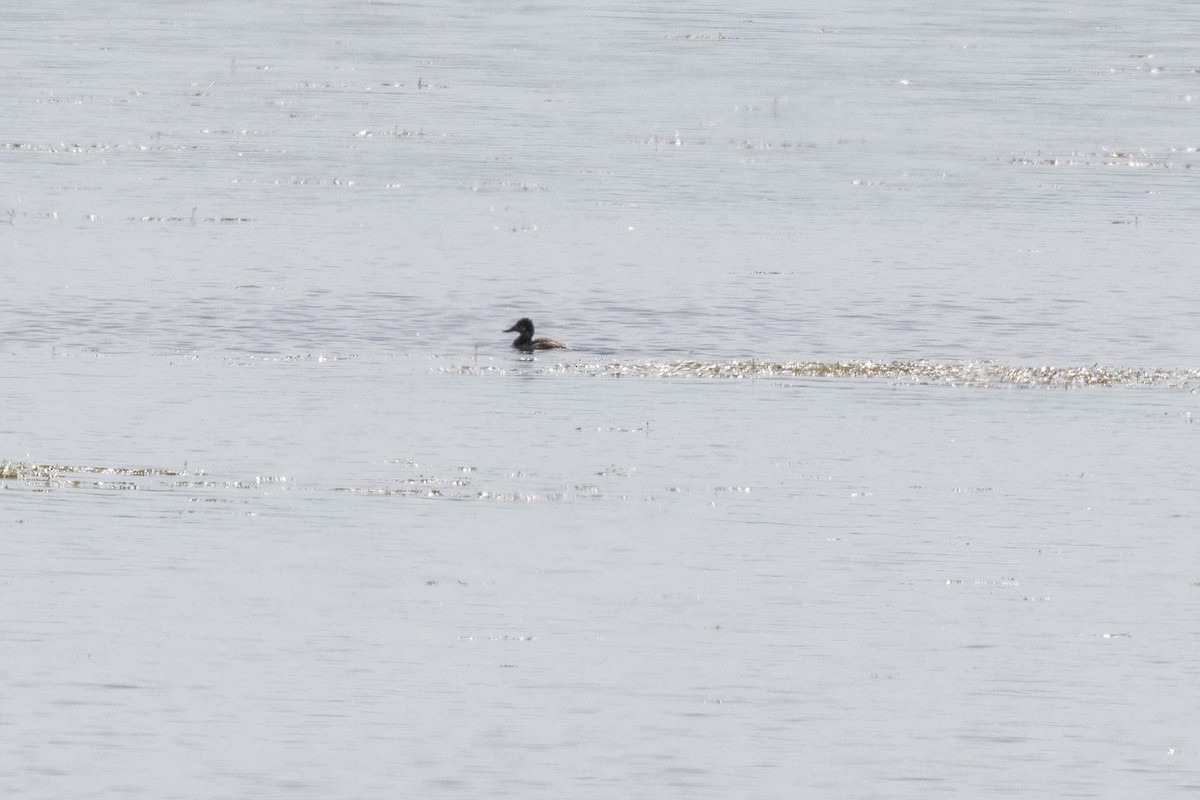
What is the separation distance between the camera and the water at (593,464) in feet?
51.8

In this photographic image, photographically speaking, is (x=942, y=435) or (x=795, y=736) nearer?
(x=795, y=736)

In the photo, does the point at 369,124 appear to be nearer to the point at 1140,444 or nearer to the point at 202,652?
the point at 1140,444

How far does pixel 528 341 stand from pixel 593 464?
727 centimetres

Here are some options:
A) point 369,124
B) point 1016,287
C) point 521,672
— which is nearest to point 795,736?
point 521,672

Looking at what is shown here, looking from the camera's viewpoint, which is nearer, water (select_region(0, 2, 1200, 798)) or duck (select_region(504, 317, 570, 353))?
water (select_region(0, 2, 1200, 798))

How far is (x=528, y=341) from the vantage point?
3036cm

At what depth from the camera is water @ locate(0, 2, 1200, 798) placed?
1578cm

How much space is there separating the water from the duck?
409 mm

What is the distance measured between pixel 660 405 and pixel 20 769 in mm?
12547

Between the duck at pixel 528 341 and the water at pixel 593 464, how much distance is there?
41cm

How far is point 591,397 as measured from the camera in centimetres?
2728

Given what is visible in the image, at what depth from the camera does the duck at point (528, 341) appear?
30203mm

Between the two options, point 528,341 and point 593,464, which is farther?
point 528,341

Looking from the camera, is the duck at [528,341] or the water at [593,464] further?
the duck at [528,341]
